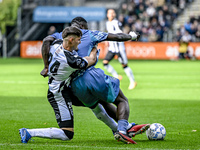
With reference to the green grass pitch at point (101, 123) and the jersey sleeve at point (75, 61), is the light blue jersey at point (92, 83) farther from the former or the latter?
the green grass pitch at point (101, 123)

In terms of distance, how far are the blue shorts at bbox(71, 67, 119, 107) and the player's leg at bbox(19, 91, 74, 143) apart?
0.89ft

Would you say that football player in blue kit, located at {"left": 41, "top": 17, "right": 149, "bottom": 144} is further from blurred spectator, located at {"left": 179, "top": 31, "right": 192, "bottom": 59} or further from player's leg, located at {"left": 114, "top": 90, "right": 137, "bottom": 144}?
blurred spectator, located at {"left": 179, "top": 31, "right": 192, "bottom": 59}

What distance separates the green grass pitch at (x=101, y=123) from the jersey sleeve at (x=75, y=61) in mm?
1185

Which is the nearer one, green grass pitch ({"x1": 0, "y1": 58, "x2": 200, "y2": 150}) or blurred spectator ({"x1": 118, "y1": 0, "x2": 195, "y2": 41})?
green grass pitch ({"x1": 0, "y1": 58, "x2": 200, "y2": 150})

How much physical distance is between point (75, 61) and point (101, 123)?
306 centimetres

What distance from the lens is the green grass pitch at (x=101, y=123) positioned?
735 centimetres

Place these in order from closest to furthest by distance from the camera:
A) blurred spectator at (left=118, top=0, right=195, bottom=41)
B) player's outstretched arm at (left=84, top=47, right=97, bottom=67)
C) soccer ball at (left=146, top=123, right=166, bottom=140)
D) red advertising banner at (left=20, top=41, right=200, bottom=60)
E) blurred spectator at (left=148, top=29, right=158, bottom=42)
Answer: player's outstretched arm at (left=84, top=47, right=97, bottom=67), soccer ball at (left=146, top=123, right=166, bottom=140), red advertising banner at (left=20, top=41, right=200, bottom=60), blurred spectator at (left=148, top=29, right=158, bottom=42), blurred spectator at (left=118, top=0, right=195, bottom=41)

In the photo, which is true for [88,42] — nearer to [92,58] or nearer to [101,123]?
[92,58]

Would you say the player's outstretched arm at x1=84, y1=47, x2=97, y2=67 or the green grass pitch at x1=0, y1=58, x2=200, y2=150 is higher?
the player's outstretched arm at x1=84, y1=47, x2=97, y2=67

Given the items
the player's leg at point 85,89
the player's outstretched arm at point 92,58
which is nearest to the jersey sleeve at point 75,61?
the player's outstretched arm at point 92,58

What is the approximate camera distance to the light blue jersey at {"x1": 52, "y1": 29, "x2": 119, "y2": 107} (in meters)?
7.23

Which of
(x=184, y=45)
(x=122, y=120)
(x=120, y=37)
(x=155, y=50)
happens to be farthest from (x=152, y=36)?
(x=122, y=120)

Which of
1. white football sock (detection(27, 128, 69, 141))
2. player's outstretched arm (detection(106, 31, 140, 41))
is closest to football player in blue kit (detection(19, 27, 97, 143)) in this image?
white football sock (detection(27, 128, 69, 141))

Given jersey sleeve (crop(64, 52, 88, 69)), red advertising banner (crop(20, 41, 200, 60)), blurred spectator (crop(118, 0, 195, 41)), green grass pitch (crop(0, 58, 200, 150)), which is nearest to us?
jersey sleeve (crop(64, 52, 88, 69))
